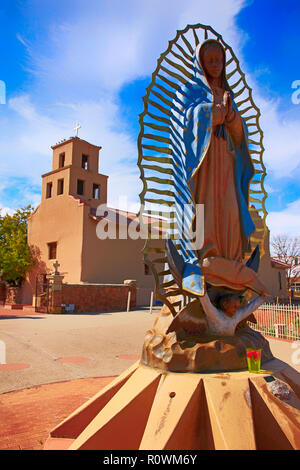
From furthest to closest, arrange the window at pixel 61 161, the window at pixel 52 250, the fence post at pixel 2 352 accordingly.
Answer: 1. the window at pixel 61 161
2. the window at pixel 52 250
3. the fence post at pixel 2 352

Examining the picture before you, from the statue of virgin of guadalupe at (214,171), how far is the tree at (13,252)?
77.0 ft

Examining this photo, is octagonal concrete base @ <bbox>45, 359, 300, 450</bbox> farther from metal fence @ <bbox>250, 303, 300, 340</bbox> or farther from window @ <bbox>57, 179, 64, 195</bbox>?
window @ <bbox>57, 179, 64, 195</bbox>

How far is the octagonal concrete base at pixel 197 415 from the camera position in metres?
2.92

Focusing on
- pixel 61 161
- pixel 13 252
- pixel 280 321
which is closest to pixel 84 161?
pixel 61 161

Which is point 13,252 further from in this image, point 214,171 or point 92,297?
point 214,171

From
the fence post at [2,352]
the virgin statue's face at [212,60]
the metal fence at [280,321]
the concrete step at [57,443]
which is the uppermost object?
the virgin statue's face at [212,60]

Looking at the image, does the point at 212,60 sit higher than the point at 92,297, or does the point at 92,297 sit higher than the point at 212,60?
the point at 212,60

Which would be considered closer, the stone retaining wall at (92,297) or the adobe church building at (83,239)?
the stone retaining wall at (92,297)

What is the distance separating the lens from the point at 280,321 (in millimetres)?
13719

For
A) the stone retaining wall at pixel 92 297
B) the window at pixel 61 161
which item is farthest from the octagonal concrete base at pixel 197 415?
the window at pixel 61 161

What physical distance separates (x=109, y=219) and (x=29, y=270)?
753 cm

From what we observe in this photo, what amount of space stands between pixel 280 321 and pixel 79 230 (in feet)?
43.7

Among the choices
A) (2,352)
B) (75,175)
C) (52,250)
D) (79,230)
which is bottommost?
(2,352)

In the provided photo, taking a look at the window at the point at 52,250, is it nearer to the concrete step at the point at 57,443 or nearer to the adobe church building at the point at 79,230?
the adobe church building at the point at 79,230
